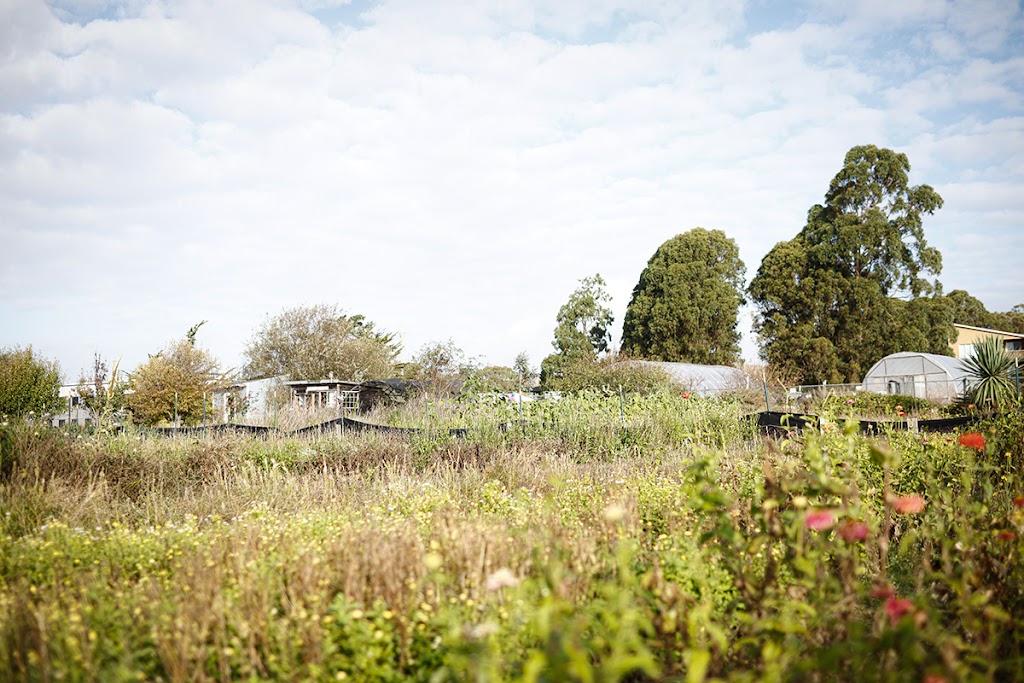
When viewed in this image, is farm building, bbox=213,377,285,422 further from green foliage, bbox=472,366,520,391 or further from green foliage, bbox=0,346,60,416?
green foliage, bbox=472,366,520,391

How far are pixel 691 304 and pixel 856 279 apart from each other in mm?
7049

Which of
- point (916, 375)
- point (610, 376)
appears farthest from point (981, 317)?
point (610, 376)

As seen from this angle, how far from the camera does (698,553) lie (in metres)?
2.67

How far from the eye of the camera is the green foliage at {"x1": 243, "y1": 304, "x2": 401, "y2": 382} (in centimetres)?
3491

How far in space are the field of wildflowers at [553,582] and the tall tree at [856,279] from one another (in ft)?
77.0

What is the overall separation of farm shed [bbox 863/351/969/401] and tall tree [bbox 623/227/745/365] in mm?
7174

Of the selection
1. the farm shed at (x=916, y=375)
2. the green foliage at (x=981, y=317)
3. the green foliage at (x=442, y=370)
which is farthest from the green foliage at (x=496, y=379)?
the green foliage at (x=981, y=317)

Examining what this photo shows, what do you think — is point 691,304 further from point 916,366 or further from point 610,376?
point 610,376

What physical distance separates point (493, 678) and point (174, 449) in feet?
22.3

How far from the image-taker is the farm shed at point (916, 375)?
2153 centimetres

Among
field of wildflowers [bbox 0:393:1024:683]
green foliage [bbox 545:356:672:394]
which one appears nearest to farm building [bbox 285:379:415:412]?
green foliage [bbox 545:356:672:394]

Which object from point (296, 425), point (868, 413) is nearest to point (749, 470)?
point (296, 425)

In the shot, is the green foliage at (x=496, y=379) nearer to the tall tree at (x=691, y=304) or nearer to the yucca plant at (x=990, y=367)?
the yucca plant at (x=990, y=367)

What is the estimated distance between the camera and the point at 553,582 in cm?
140
